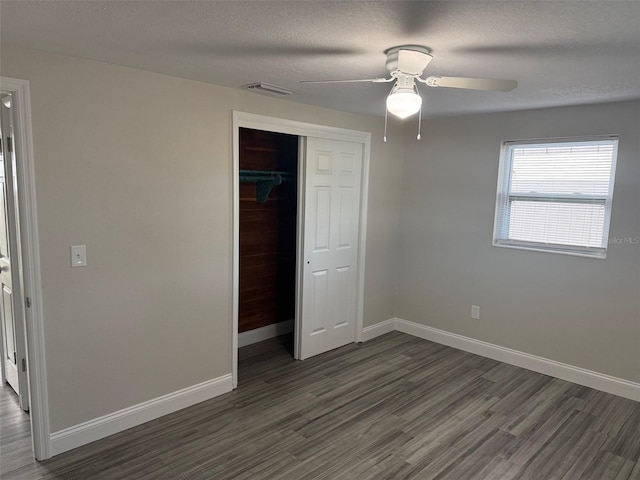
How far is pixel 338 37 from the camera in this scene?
6.45 ft

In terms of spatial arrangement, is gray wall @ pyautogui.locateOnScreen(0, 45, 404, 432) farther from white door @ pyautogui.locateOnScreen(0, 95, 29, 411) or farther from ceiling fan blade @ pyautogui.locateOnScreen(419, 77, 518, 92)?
ceiling fan blade @ pyautogui.locateOnScreen(419, 77, 518, 92)

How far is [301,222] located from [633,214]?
264 cm

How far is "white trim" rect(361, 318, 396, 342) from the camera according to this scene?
4.64 metres

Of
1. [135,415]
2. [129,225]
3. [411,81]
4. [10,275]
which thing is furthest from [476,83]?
[10,275]

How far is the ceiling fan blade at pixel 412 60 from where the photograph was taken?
6.63 ft

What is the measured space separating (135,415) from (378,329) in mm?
2652

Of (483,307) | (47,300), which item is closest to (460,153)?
(483,307)

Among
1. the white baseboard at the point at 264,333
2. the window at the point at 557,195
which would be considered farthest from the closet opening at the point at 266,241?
the window at the point at 557,195

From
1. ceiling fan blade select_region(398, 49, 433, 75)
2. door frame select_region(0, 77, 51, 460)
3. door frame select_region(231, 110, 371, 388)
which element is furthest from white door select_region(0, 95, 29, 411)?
ceiling fan blade select_region(398, 49, 433, 75)

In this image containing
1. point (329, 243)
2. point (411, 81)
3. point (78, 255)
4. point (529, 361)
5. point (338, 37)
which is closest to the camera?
point (338, 37)

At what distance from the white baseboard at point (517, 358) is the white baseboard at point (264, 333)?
2.90 feet

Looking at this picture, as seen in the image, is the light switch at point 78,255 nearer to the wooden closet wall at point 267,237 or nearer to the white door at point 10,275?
the white door at point 10,275

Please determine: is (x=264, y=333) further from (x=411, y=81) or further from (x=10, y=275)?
(x=411, y=81)

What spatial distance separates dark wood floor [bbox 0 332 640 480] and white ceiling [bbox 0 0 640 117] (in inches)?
90.9
